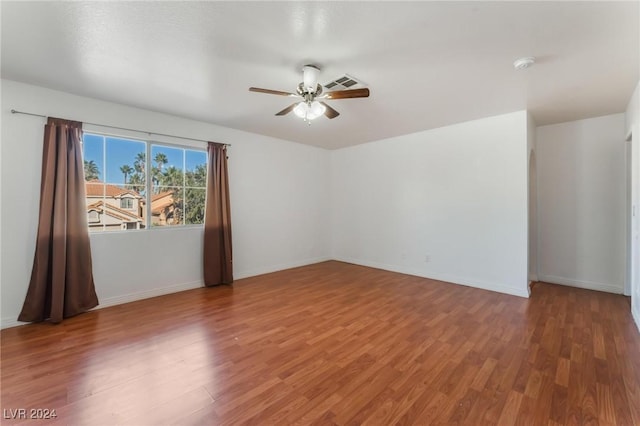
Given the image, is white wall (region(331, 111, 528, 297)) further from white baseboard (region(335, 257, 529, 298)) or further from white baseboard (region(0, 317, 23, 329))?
white baseboard (region(0, 317, 23, 329))

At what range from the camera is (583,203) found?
4.11 metres

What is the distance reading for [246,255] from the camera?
490 cm

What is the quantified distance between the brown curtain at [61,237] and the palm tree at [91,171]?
174 millimetres

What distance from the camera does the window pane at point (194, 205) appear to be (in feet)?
14.0

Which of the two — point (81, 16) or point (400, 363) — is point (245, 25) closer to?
point (81, 16)

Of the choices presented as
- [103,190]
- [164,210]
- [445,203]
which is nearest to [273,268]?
[164,210]

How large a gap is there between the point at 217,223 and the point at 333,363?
298 cm

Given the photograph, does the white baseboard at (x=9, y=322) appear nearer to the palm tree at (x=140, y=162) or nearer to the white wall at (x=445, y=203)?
the palm tree at (x=140, y=162)

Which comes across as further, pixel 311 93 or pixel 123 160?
pixel 123 160

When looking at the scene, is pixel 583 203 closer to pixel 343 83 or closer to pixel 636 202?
pixel 636 202

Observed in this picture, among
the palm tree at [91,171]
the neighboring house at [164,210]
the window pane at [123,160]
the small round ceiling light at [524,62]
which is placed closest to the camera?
the small round ceiling light at [524,62]

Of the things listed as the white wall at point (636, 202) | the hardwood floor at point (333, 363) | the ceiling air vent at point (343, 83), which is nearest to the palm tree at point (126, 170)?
the hardwood floor at point (333, 363)

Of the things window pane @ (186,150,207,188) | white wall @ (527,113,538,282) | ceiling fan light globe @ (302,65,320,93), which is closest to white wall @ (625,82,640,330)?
white wall @ (527,113,538,282)

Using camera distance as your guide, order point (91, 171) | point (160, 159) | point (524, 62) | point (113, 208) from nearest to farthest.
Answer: point (524, 62) → point (91, 171) → point (113, 208) → point (160, 159)
